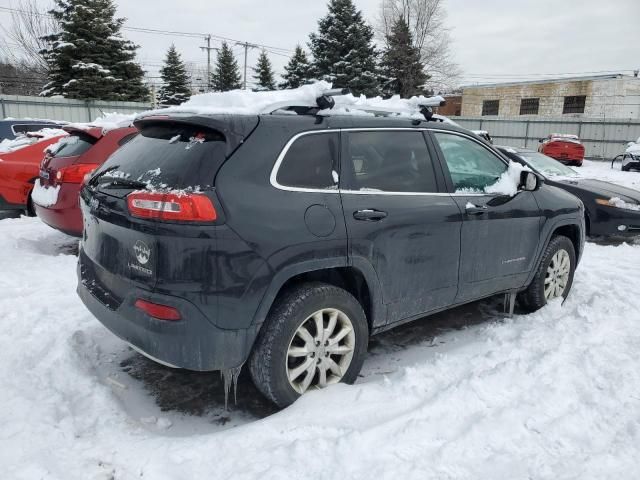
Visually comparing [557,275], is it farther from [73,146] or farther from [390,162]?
[73,146]

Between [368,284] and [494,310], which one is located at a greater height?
[368,284]

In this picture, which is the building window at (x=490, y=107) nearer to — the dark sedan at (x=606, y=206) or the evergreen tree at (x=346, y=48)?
the evergreen tree at (x=346, y=48)

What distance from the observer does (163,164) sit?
2781 millimetres

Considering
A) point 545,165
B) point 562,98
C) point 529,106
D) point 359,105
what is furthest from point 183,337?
point 529,106

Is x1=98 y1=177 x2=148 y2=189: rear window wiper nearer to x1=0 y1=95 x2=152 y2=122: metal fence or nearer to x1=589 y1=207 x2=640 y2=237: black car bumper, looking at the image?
x1=589 y1=207 x2=640 y2=237: black car bumper

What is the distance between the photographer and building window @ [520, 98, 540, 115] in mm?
37672

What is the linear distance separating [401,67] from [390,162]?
114ft

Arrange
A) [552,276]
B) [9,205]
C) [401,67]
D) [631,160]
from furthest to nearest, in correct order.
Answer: [401,67] < [631,160] < [9,205] < [552,276]

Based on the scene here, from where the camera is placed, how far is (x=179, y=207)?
2521mm

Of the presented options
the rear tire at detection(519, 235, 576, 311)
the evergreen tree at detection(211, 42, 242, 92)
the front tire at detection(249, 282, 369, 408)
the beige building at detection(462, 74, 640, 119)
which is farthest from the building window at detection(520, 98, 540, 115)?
the front tire at detection(249, 282, 369, 408)

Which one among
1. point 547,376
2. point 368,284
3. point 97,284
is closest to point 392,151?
point 368,284

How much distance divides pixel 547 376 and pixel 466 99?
4123 centimetres

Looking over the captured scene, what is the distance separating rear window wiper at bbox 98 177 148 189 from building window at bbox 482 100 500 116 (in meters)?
40.9

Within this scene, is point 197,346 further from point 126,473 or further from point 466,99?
point 466,99
